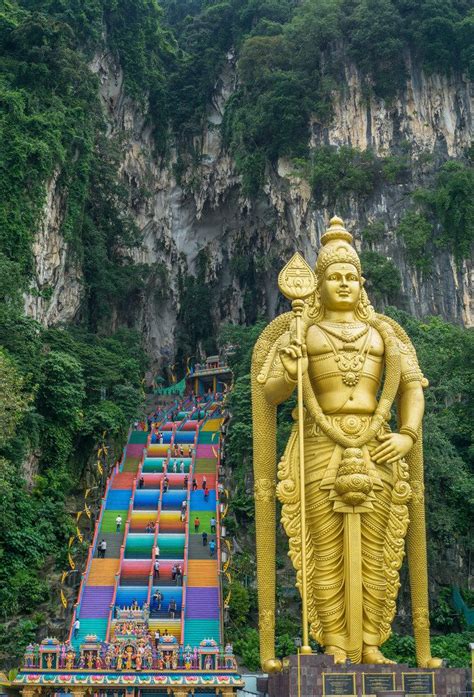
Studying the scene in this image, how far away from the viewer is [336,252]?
909 centimetres

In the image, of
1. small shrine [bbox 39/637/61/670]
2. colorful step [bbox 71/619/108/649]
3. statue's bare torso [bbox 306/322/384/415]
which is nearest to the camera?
statue's bare torso [bbox 306/322/384/415]

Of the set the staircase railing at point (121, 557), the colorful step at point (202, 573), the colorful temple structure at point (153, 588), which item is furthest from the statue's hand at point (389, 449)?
the colorful step at point (202, 573)

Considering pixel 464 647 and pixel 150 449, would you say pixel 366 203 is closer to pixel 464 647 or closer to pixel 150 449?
pixel 150 449

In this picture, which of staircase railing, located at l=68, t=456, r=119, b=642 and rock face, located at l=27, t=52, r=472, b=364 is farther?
rock face, located at l=27, t=52, r=472, b=364

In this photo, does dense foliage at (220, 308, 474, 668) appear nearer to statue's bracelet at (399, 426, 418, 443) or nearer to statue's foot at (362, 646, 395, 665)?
statue's foot at (362, 646, 395, 665)

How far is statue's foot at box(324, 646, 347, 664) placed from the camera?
25.7ft

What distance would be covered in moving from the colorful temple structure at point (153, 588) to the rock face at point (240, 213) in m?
5.31

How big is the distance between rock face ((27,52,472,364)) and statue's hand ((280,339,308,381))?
14797 millimetres

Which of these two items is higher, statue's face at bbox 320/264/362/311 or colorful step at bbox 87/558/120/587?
statue's face at bbox 320/264/362/311

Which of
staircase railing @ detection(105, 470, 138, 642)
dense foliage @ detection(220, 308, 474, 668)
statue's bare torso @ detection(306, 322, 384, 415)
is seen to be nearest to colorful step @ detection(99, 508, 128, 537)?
staircase railing @ detection(105, 470, 138, 642)

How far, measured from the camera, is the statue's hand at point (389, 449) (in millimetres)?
8414

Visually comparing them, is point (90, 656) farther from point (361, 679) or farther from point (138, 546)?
point (138, 546)

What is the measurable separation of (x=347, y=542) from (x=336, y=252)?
287cm

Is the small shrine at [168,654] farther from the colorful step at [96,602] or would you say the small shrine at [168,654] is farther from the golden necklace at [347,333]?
the golden necklace at [347,333]
